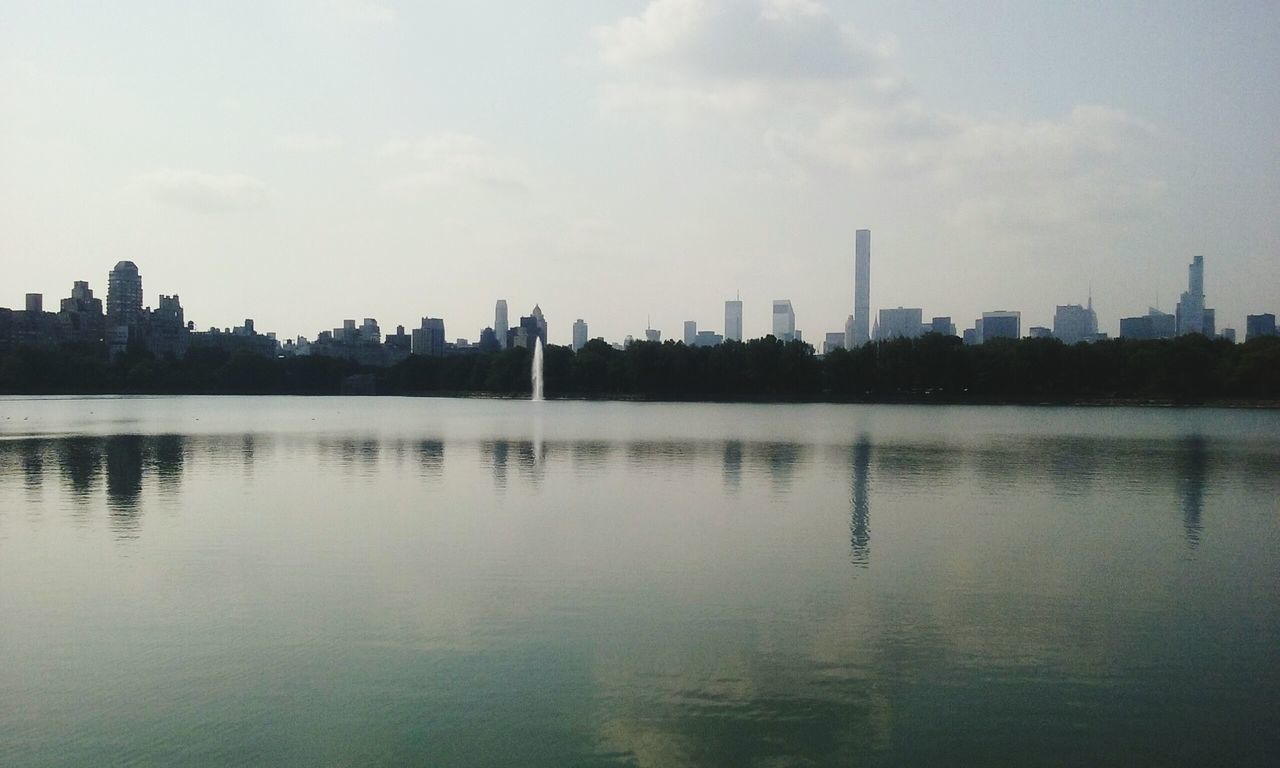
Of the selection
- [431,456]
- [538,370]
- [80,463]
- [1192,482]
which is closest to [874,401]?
[538,370]

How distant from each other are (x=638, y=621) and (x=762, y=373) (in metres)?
127

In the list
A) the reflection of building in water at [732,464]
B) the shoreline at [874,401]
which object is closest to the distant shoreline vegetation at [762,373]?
the shoreline at [874,401]

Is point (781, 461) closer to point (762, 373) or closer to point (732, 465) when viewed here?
point (732, 465)

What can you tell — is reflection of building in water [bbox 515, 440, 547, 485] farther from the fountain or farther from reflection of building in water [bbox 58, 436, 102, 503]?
the fountain

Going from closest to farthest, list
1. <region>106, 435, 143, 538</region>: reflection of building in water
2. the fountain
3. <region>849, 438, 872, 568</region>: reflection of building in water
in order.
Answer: <region>849, 438, 872, 568</region>: reflection of building in water < <region>106, 435, 143, 538</region>: reflection of building in water < the fountain

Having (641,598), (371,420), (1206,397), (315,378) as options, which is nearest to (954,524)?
(641,598)

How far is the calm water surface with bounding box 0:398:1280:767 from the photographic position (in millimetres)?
10469

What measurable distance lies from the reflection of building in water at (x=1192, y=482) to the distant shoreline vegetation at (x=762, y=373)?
221 ft

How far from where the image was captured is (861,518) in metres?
24.5

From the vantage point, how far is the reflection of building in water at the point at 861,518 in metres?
19.8

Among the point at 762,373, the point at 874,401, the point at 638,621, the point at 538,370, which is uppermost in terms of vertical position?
the point at 538,370

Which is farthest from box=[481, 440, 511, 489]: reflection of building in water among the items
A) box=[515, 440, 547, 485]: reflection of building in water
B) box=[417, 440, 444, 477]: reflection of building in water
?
box=[417, 440, 444, 477]: reflection of building in water

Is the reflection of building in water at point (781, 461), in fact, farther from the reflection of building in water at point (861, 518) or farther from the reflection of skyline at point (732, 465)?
the reflection of building in water at point (861, 518)

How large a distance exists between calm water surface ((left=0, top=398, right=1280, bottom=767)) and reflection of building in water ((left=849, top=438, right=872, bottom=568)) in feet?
0.64
